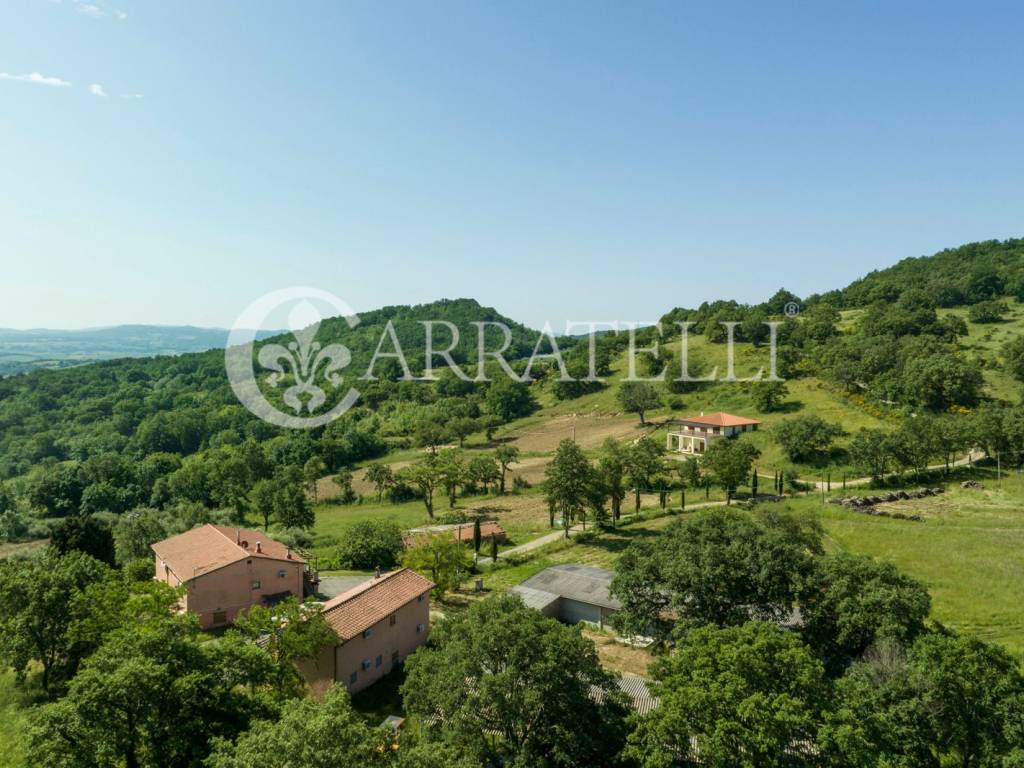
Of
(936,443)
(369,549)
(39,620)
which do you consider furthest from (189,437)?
(936,443)

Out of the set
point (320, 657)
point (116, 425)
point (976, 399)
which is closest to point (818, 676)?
point (320, 657)

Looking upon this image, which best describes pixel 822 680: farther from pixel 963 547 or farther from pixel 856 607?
pixel 963 547

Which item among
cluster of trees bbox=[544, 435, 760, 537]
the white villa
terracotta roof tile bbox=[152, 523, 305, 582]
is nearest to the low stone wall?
cluster of trees bbox=[544, 435, 760, 537]

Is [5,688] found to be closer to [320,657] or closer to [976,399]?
[320,657]

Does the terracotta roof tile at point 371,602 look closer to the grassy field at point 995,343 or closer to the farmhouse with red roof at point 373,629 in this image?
the farmhouse with red roof at point 373,629

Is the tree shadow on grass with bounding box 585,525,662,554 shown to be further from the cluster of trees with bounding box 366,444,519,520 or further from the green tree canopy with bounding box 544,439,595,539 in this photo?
the cluster of trees with bounding box 366,444,519,520
